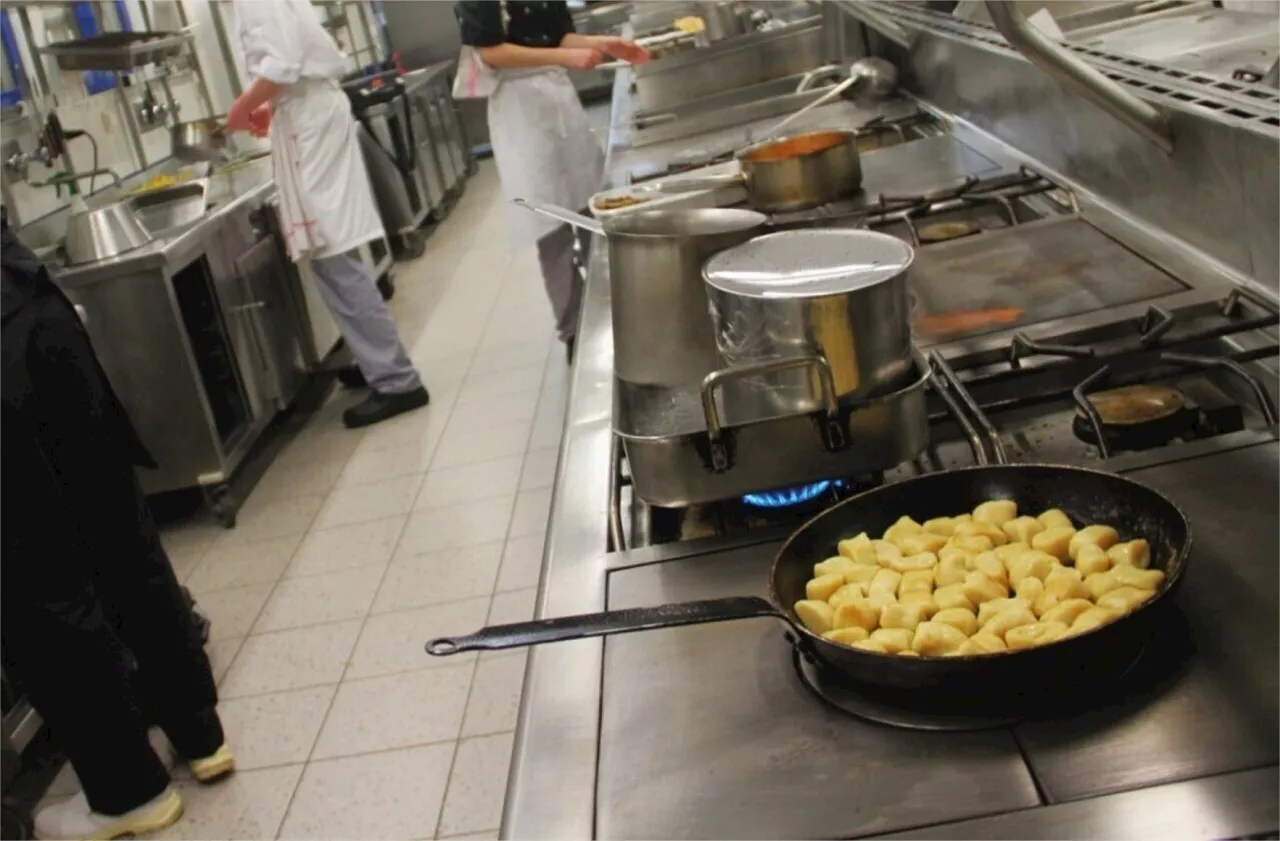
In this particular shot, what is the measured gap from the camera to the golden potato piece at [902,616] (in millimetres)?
808

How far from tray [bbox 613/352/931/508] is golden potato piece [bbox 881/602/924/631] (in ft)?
0.73

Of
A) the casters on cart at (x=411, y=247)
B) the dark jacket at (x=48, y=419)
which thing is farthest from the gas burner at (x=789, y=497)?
the casters on cart at (x=411, y=247)

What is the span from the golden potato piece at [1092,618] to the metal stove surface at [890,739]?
0.18ft

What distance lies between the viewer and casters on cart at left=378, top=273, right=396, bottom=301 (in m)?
5.54

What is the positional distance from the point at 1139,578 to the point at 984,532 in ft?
0.46

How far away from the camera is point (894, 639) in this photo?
78 cm

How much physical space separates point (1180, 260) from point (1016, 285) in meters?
0.21

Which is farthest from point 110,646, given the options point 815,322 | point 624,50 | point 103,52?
point 103,52

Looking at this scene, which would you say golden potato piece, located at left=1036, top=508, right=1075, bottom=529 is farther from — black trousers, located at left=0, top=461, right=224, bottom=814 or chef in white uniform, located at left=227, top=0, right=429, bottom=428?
chef in white uniform, located at left=227, top=0, right=429, bottom=428

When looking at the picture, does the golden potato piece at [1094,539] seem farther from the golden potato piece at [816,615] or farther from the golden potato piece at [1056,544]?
the golden potato piece at [816,615]

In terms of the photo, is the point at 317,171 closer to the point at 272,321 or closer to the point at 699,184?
the point at 272,321

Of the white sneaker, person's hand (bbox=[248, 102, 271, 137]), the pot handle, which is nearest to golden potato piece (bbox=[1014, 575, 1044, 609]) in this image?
the pot handle

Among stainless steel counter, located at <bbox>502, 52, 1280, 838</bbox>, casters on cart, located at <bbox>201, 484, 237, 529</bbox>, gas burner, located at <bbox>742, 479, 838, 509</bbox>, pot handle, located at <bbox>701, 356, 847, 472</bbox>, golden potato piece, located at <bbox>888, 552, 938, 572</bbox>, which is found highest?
pot handle, located at <bbox>701, 356, 847, 472</bbox>

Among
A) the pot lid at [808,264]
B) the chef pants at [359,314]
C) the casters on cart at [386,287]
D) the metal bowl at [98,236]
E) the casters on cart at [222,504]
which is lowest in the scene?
the casters on cart at [222,504]
